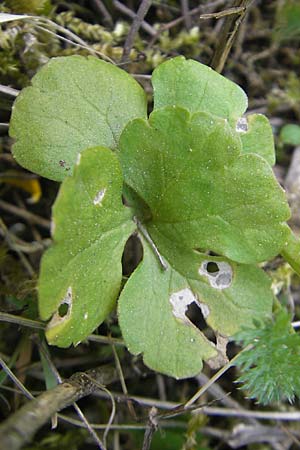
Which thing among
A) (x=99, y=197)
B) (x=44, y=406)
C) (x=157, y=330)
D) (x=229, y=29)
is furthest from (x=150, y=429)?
(x=229, y=29)

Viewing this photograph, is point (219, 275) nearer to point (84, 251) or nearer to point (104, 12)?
point (84, 251)

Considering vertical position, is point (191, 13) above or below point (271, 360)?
above

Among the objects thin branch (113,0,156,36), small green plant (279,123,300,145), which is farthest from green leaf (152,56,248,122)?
small green plant (279,123,300,145)

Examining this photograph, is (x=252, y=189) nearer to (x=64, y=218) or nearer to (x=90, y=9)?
(x=64, y=218)

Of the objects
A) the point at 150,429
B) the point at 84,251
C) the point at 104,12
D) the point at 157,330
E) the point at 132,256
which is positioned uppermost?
the point at 104,12

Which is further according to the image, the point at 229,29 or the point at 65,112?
the point at 229,29

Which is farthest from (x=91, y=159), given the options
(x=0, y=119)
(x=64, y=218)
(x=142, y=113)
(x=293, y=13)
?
(x=293, y=13)

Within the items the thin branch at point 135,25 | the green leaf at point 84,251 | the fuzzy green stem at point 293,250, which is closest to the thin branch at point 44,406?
the green leaf at point 84,251
